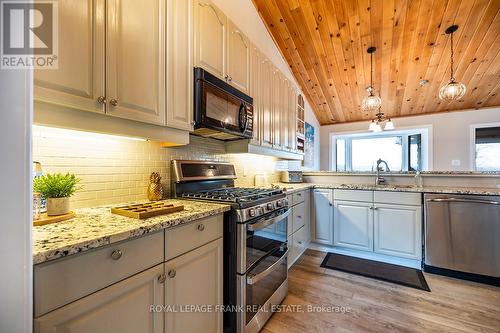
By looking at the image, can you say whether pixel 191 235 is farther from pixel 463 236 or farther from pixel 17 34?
pixel 463 236

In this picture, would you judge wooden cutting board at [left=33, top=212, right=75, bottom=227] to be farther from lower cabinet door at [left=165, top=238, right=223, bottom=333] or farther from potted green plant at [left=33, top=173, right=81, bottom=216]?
lower cabinet door at [left=165, top=238, right=223, bottom=333]

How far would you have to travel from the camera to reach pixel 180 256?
1.09 meters

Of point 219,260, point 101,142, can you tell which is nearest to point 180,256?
point 219,260

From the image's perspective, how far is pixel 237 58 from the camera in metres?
2.03

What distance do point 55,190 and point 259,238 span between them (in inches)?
46.1

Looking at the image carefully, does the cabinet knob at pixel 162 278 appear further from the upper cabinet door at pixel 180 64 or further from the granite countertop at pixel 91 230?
the upper cabinet door at pixel 180 64

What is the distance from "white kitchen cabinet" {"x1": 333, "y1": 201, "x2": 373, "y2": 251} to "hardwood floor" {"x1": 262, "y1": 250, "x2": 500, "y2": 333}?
1.92ft

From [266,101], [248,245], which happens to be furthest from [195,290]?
[266,101]

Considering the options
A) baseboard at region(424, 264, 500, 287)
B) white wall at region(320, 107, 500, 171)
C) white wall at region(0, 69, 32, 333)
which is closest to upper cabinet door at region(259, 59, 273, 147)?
white wall at region(0, 69, 32, 333)

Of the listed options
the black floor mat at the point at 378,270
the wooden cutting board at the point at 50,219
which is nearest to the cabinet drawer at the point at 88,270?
the wooden cutting board at the point at 50,219

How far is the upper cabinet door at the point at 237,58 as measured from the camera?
1.93m

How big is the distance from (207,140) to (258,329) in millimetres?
1562

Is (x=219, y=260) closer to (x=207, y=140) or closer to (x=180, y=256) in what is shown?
(x=180, y=256)

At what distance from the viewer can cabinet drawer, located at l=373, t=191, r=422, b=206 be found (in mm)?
2572
